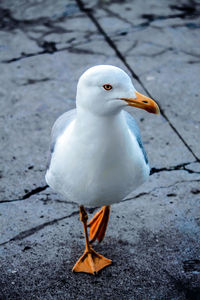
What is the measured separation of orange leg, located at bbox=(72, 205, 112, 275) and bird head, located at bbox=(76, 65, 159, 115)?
2.98ft

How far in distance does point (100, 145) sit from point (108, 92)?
268mm

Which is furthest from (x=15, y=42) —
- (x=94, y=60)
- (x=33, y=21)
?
(x=94, y=60)

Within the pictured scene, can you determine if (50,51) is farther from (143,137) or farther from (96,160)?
(96,160)

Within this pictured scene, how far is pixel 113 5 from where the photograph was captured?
5.55 m

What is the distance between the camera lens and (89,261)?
8.79 feet

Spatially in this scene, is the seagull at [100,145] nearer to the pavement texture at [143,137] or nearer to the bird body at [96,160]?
the bird body at [96,160]

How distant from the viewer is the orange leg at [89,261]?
267cm

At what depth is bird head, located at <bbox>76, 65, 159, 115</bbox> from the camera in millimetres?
2008

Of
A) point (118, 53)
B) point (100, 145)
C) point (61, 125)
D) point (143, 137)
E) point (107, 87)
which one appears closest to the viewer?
point (107, 87)

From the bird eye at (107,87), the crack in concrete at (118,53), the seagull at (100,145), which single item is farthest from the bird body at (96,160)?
the crack in concrete at (118,53)

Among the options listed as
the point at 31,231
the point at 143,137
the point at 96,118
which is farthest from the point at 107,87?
the point at 143,137

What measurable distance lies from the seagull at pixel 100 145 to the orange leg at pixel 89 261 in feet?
1.42

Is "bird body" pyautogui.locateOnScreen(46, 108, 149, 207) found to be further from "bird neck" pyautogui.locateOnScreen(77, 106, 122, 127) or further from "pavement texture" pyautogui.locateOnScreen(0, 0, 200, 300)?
"pavement texture" pyautogui.locateOnScreen(0, 0, 200, 300)

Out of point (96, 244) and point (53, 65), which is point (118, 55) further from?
point (96, 244)
